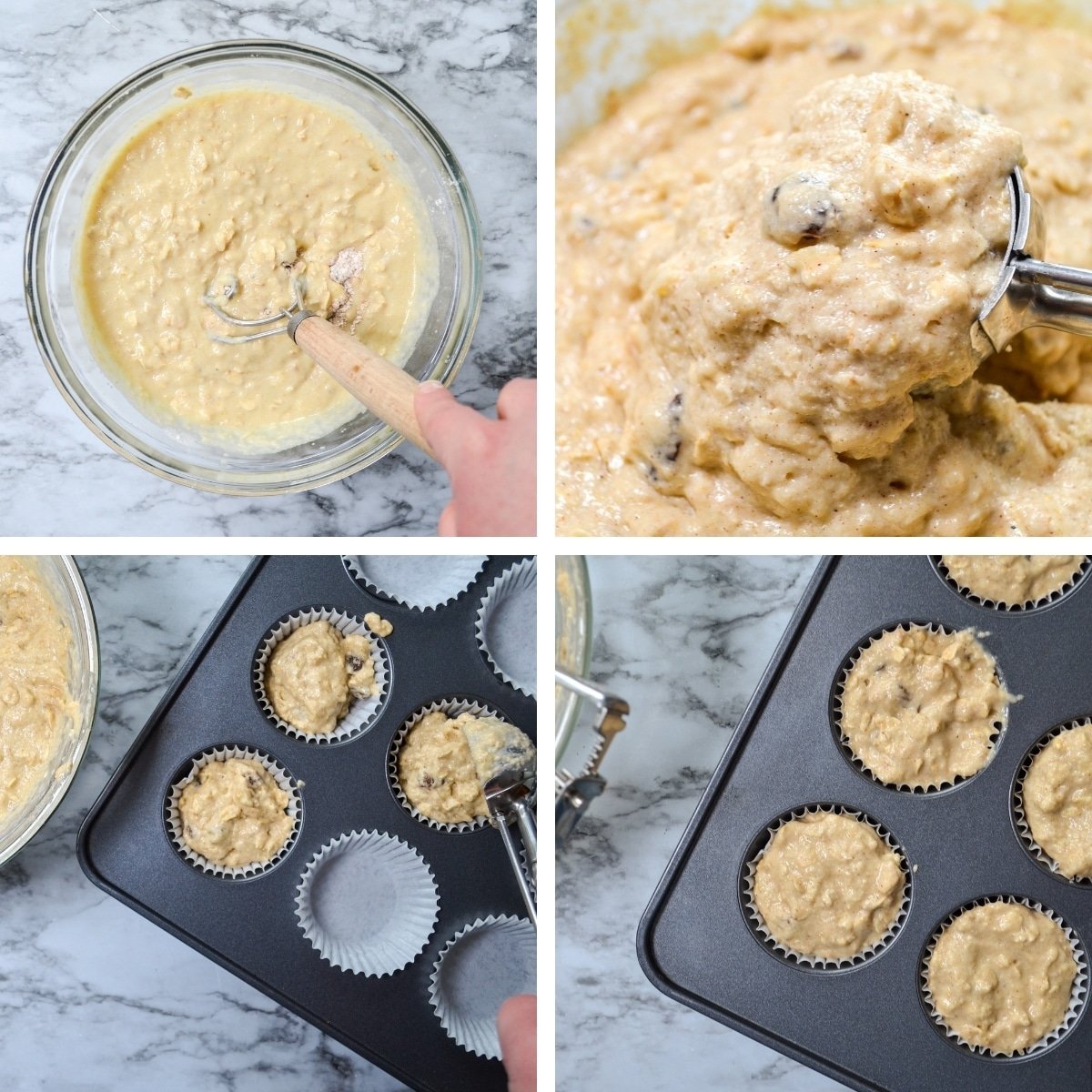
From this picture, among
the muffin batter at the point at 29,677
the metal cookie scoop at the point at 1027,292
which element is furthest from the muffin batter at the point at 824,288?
the muffin batter at the point at 29,677

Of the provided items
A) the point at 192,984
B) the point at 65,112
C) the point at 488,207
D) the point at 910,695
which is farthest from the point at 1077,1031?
the point at 65,112

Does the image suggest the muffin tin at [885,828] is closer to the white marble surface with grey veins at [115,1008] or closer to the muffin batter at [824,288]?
the muffin batter at [824,288]

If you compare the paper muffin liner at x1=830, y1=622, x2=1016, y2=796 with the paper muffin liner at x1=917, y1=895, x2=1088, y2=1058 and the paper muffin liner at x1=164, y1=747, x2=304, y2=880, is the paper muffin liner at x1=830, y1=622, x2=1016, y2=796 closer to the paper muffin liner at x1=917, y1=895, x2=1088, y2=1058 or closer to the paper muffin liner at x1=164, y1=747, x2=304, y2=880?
the paper muffin liner at x1=917, y1=895, x2=1088, y2=1058

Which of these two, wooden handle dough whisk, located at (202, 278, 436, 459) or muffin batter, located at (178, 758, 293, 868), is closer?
wooden handle dough whisk, located at (202, 278, 436, 459)

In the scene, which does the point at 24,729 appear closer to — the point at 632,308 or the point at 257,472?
the point at 257,472

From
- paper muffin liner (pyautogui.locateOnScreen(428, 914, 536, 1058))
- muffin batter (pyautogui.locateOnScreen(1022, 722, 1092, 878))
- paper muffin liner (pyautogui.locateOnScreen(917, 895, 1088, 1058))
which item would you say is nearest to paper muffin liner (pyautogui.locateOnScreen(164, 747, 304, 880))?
paper muffin liner (pyautogui.locateOnScreen(428, 914, 536, 1058))

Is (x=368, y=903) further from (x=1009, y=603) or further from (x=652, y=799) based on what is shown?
(x=1009, y=603)
